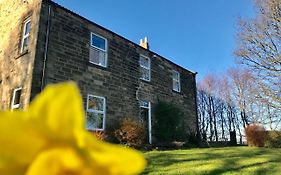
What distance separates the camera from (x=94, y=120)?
43.7 ft

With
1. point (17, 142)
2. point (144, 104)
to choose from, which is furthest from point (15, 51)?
point (17, 142)

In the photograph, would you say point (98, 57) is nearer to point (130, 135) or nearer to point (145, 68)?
point (145, 68)

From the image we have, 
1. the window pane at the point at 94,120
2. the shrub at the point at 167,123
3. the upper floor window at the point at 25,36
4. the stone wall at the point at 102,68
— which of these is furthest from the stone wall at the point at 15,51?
the shrub at the point at 167,123

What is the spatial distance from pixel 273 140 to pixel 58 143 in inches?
812

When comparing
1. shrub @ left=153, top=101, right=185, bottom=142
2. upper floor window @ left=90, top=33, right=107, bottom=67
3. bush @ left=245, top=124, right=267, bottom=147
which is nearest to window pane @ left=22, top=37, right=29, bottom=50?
upper floor window @ left=90, top=33, right=107, bottom=67

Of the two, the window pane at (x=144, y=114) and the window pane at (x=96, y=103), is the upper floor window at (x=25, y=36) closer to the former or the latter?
the window pane at (x=96, y=103)

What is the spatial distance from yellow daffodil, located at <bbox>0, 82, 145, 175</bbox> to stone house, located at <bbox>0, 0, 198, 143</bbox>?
38.6 feet

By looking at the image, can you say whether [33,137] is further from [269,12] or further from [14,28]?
[269,12]

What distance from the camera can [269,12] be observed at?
58.3ft

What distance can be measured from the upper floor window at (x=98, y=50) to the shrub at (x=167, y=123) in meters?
4.65

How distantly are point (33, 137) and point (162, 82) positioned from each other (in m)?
18.7

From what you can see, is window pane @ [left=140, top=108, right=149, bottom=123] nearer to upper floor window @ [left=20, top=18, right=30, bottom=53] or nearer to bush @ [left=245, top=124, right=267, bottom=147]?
upper floor window @ [left=20, top=18, right=30, bottom=53]

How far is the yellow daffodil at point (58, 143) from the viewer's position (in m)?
0.27

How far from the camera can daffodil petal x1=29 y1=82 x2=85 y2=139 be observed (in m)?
0.28
